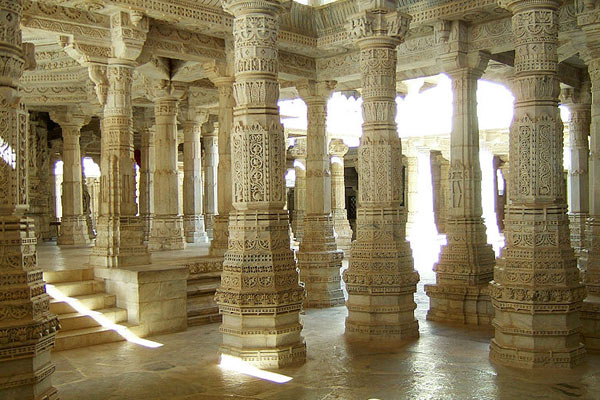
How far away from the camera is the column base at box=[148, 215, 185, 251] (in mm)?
14867

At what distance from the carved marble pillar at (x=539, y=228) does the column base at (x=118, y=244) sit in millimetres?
6309

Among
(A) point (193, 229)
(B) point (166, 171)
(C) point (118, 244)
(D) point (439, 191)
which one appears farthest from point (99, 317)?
(D) point (439, 191)

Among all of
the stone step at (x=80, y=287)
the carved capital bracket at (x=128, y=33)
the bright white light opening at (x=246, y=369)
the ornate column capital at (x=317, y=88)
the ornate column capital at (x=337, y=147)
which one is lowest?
the bright white light opening at (x=246, y=369)

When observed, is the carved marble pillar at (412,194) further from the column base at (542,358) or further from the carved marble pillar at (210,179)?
the column base at (542,358)

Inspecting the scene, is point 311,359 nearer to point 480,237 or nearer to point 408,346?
point 408,346

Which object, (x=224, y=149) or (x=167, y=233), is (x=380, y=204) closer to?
(x=224, y=149)

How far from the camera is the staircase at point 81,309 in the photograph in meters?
9.00

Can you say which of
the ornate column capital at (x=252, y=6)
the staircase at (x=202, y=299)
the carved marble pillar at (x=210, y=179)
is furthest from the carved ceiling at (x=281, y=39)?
the carved marble pillar at (x=210, y=179)

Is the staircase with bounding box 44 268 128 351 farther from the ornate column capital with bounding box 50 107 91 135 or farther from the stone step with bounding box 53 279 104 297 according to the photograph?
the ornate column capital with bounding box 50 107 91 135

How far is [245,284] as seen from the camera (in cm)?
727

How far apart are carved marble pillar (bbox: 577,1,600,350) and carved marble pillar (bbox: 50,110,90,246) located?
12867mm

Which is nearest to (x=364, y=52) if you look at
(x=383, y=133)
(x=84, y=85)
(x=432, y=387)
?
(x=383, y=133)

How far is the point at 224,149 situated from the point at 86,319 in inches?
169

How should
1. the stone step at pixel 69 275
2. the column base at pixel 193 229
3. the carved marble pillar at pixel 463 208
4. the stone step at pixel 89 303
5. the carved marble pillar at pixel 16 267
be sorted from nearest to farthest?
the carved marble pillar at pixel 16 267 → the stone step at pixel 89 303 → the stone step at pixel 69 275 → the carved marble pillar at pixel 463 208 → the column base at pixel 193 229
